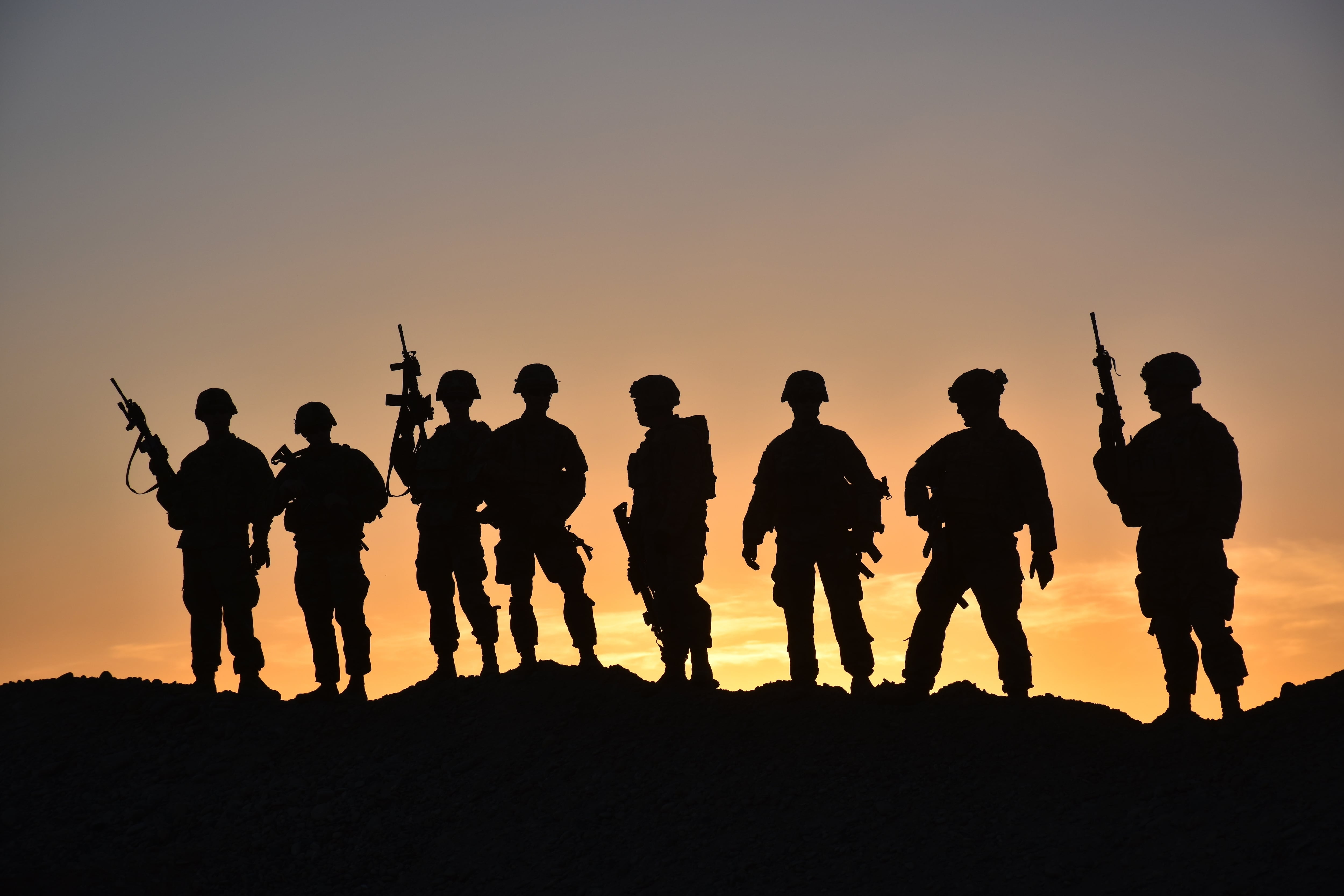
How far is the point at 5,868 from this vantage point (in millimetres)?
10594

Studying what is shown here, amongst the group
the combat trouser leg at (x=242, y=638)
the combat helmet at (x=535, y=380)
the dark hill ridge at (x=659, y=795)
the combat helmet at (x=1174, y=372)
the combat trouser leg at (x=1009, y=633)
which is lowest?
the dark hill ridge at (x=659, y=795)

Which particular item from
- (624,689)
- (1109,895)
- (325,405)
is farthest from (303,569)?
(1109,895)

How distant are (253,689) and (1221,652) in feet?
31.9

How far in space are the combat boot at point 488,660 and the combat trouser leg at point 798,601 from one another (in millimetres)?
3175

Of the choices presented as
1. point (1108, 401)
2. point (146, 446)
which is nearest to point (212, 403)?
point (146, 446)

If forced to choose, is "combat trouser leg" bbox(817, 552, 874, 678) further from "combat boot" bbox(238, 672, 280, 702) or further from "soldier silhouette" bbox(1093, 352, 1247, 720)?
"combat boot" bbox(238, 672, 280, 702)

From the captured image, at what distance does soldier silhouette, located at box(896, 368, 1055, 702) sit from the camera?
11.8 meters

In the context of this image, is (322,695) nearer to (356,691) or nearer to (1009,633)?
(356,691)

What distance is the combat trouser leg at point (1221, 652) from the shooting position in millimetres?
11133

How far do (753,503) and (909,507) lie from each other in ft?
5.09

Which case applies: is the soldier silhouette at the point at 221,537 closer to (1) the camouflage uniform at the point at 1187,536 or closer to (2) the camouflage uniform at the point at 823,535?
(2) the camouflage uniform at the point at 823,535

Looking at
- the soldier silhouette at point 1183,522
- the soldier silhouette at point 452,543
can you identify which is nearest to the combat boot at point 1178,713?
the soldier silhouette at point 1183,522

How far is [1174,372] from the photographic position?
11758 mm

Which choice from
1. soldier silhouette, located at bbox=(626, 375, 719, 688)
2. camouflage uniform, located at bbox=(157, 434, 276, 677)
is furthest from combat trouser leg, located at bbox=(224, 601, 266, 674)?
soldier silhouette, located at bbox=(626, 375, 719, 688)
